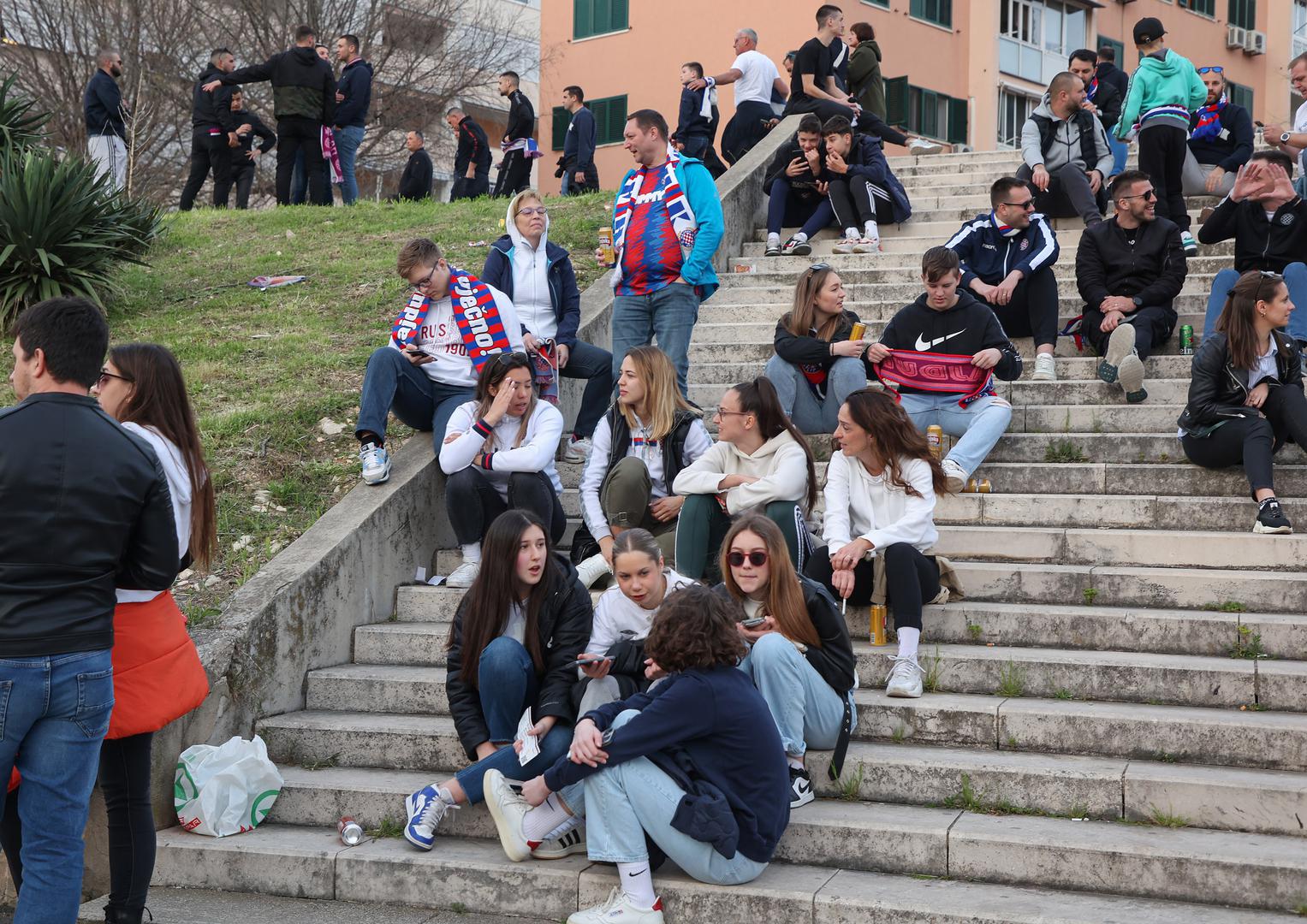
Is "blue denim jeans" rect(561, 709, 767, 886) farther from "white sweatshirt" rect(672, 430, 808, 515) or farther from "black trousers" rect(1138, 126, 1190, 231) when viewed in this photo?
"black trousers" rect(1138, 126, 1190, 231)

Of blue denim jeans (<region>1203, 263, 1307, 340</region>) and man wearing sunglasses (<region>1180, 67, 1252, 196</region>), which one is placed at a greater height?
man wearing sunglasses (<region>1180, 67, 1252, 196</region>)

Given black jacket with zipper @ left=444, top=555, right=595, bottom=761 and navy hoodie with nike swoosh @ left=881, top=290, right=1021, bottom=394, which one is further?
navy hoodie with nike swoosh @ left=881, top=290, right=1021, bottom=394

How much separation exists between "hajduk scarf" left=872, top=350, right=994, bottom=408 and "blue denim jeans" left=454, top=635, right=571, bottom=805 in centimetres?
295

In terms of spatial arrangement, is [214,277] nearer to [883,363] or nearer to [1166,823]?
[883,363]

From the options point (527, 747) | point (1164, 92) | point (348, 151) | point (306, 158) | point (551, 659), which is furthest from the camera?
point (348, 151)

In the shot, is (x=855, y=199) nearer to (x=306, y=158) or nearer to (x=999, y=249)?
(x=999, y=249)

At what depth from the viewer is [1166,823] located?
454 centimetres

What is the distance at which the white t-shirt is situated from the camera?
14.3 meters

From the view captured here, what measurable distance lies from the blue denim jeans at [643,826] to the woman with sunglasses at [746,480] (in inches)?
57.9

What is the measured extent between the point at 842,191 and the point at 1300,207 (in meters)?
3.50

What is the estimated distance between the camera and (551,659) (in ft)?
17.0

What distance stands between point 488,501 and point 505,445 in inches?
11.1

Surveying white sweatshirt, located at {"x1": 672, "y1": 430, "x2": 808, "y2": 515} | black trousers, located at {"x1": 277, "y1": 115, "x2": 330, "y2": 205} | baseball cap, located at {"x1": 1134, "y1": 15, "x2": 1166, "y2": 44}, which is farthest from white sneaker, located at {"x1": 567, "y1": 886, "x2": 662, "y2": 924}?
black trousers, located at {"x1": 277, "y1": 115, "x2": 330, "y2": 205}

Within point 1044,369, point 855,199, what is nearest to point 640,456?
point 1044,369
